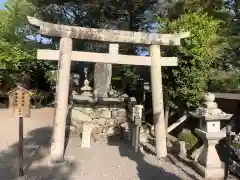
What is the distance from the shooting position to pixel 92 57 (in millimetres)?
6891

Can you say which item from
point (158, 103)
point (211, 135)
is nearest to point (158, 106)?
point (158, 103)

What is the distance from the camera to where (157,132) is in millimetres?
7133

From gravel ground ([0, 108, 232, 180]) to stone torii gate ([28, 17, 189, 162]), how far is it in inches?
18.4

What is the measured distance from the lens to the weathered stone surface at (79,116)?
913 centimetres

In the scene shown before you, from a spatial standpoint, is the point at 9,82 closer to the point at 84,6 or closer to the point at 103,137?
the point at 84,6

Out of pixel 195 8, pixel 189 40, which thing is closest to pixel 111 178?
pixel 189 40

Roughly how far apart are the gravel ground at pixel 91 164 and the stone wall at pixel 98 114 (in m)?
0.53

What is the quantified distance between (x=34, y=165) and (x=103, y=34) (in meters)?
3.36

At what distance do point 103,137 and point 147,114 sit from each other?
10.4 feet

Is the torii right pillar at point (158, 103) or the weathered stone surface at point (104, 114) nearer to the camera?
the torii right pillar at point (158, 103)

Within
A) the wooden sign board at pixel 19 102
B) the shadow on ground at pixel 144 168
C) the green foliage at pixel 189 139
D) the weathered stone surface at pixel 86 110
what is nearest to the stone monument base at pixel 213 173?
the shadow on ground at pixel 144 168

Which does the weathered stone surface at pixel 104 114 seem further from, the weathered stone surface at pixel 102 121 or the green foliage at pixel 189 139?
the green foliage at pixel 189 139

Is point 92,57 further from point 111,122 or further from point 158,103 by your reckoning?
point 111,122

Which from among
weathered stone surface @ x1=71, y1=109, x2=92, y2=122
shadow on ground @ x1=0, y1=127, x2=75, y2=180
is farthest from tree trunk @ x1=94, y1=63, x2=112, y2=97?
shadow on ground @ x1=0, y1=127, x2=75, y2=180
